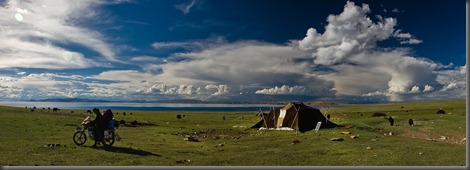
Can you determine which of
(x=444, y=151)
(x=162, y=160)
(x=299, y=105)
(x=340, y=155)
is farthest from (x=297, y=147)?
(x=299, y=105)

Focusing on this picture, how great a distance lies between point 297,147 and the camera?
2898 centimetres

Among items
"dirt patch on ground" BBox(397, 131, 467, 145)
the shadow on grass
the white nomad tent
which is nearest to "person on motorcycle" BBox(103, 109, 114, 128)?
the shadow on grass

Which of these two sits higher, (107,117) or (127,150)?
(107,117)

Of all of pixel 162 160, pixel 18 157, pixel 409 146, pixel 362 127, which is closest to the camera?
pixel 18 157

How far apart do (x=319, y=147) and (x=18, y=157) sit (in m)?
20.3

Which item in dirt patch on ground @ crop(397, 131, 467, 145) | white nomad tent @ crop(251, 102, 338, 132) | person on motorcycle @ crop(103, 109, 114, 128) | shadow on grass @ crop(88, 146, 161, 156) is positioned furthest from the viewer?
white nomad tent @ crop(251, 102, 338, 132)

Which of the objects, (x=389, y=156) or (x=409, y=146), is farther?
(x=409, y=146)

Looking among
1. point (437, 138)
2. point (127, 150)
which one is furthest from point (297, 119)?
point (127, 150)

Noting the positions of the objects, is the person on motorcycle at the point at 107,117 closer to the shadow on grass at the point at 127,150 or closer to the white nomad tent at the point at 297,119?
the shadow on grass at the point at 127,150

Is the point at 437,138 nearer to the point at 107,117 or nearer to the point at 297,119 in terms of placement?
the point at 297,119

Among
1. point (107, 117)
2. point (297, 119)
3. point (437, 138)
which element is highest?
point (107, 117)

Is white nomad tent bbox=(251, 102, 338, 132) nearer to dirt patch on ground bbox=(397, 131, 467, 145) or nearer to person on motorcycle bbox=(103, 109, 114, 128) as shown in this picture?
dirt patch on ground bbox=(397, 131, 467, 145)

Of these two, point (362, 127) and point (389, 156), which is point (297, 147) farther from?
point (362, 127)

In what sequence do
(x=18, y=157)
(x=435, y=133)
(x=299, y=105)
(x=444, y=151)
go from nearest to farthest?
(x=18, y=157), (x=444, y=151), (x=435, y=133), (x=299, y=105)
